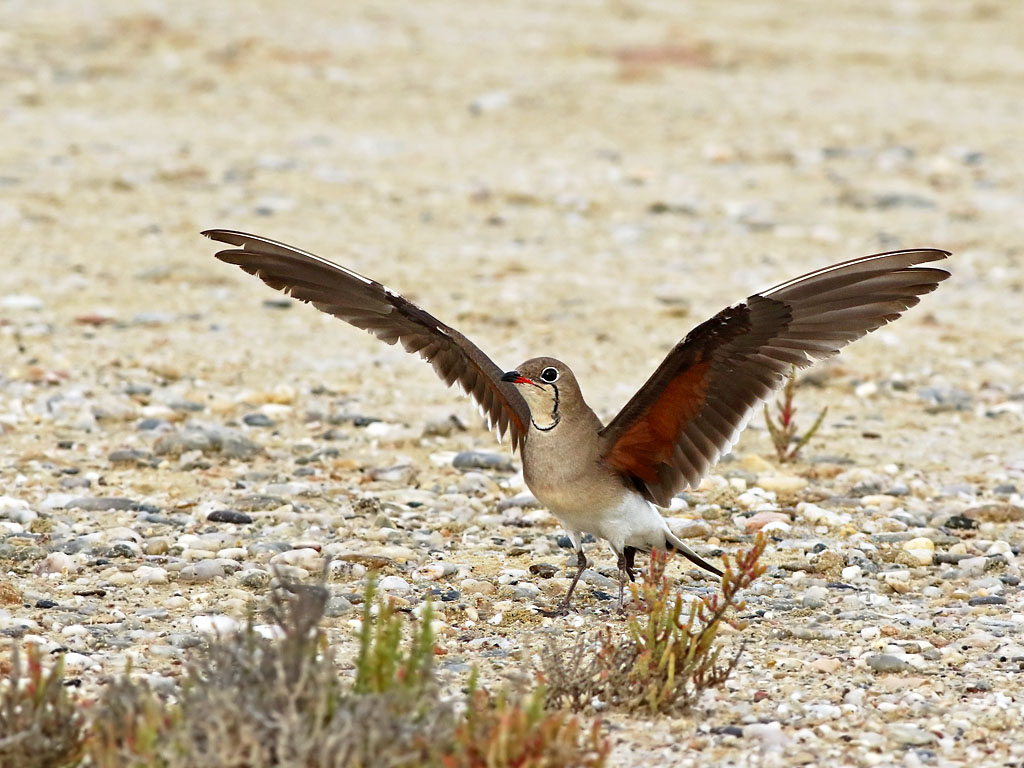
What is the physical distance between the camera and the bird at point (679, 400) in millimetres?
6008

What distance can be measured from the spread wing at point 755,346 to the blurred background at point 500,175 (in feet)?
9.25

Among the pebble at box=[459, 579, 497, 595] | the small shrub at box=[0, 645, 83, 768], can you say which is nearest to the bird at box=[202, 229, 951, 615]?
the pebble at box=[459, 579, 497, 595]

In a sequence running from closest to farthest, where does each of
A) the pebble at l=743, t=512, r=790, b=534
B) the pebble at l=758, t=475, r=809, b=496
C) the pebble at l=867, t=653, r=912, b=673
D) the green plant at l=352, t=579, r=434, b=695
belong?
the green plant at l=352, t=579, r=434, b=695
the pebble at l=867, t=653, r=912, b=673
the pebble at l=743, t=512, r=790, b=534
the pebble at l=758, t=475, r=809, b=496

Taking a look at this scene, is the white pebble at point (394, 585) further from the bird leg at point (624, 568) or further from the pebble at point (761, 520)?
the pebble at point (761, 520)

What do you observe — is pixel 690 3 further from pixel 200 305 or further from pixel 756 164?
pixel 200 305

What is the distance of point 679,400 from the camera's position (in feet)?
20.4

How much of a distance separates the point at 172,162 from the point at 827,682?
10.3m

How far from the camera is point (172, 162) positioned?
47.2 ft

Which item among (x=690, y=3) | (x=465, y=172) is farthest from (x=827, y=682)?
(x=690, y=3)

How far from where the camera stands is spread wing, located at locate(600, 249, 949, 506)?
5.96m

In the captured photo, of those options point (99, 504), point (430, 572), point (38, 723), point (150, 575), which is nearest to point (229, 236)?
point (99, 504)

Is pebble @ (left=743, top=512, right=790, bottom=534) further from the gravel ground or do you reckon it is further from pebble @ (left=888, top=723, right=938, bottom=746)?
pebble @ (left=888, top=723, right=938, bottom=746)

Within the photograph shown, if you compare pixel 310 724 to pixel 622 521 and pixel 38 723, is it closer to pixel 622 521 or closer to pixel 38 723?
pixel 38 723

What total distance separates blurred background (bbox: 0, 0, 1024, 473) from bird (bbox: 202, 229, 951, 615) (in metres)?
2.66
